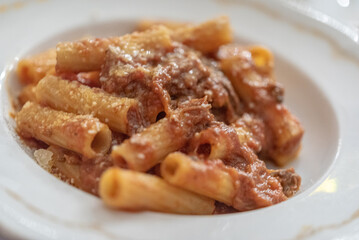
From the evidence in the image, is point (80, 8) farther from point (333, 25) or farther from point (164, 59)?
point (333, 25)

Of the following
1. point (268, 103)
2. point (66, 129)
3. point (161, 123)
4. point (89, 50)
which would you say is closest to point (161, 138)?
point (161, 123)

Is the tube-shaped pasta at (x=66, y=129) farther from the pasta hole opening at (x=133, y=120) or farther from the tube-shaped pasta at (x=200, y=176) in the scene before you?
the tube-shaped pasta at (x=200, y=176)

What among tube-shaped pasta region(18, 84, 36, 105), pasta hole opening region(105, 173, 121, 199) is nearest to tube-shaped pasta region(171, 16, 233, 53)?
tube-shaped pasta region(18, 84, 36, 105)

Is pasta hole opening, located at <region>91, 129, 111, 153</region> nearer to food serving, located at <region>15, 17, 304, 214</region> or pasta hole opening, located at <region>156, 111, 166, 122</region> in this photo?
food serving, located at <region>15, 17, 304, 214</region>

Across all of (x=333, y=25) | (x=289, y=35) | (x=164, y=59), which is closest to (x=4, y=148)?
(x=164, y=59)

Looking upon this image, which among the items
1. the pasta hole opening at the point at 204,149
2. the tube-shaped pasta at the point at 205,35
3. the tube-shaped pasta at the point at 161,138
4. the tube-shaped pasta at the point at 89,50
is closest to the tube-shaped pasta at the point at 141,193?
the tube-shaped pasta at the point at 161,138

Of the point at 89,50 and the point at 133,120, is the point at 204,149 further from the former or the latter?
the point at 89,50

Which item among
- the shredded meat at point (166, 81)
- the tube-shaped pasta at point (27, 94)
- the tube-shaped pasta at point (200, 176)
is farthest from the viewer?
the tube-shaped pasta at point (27, 94)
